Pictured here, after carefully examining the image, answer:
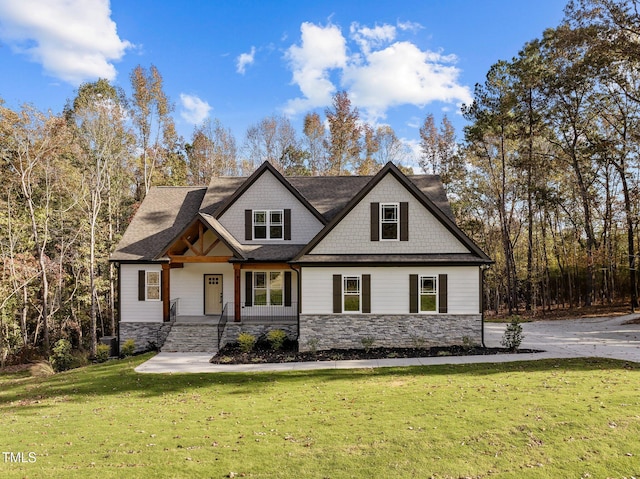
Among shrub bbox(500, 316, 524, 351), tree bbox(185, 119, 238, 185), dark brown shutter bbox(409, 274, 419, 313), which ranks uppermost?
tree bbox(185, 119, 238, 185)

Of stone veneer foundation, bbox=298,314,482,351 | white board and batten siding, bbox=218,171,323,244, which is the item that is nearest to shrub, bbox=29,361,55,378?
white board and batten siding, bbox=218,171,323,244

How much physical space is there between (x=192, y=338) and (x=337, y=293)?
21.0ft

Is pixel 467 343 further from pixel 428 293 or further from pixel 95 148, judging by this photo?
pixel 95 148

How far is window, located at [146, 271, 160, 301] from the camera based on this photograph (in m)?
19.0

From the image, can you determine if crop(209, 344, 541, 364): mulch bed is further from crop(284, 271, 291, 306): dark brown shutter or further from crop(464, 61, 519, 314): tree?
crop(464, 61, 519, 314): tree

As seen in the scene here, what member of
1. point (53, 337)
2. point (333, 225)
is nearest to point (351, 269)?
point (333, 225)

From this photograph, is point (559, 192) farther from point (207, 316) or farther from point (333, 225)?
point (207, 316)

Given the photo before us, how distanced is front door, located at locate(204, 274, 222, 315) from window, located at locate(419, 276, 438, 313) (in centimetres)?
937

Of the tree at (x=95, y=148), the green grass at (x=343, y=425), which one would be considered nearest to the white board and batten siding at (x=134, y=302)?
the tree at (x=95, y=148)

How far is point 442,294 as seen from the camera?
16.3 meters

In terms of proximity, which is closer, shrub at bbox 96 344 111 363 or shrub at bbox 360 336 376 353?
shrub at bbox 360 336 376 353

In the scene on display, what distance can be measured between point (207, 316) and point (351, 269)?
7.37 m

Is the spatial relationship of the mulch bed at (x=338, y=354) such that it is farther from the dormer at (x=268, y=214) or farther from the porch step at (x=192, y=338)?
the dormer at (x=268, y=214)

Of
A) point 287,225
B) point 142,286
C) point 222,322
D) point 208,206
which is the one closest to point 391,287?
point 287,225
